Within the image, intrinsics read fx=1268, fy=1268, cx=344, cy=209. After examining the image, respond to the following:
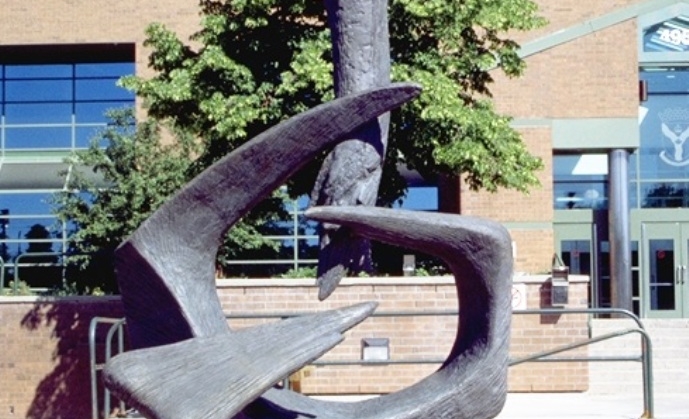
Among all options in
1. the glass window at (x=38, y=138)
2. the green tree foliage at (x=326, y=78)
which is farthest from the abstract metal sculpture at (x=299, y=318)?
the glass window at (x=38, y=138)

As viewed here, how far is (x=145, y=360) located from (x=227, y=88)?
9.80 meters

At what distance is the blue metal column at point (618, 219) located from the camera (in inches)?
942

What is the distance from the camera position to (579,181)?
25625 millimetres

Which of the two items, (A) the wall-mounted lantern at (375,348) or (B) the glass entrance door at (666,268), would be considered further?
(B) the glass entrance door at (666,268)

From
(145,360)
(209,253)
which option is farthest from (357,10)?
(145,360)

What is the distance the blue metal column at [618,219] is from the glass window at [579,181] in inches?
30.2

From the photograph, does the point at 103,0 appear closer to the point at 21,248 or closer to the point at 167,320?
the point at 21,248

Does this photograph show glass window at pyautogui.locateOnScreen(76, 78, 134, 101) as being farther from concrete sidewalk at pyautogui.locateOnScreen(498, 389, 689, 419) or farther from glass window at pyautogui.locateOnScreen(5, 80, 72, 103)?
concrete sidewalk at pyautogui.locateOnScreen(498, 389, 689, 419)

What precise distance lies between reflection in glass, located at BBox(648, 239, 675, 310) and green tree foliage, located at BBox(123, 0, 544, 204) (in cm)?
930

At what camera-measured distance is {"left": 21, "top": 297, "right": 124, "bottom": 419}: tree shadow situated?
16.8 metres

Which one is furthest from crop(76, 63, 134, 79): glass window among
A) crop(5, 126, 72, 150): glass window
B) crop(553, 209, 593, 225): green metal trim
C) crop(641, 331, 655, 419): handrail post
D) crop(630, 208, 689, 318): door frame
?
crop(641, 331, 655, 419): handrail post

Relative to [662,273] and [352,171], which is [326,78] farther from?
[662,273]

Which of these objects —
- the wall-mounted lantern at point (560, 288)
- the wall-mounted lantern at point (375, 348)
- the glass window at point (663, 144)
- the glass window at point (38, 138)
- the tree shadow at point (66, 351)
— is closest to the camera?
the wall-mounted lantern at point (375, 348)

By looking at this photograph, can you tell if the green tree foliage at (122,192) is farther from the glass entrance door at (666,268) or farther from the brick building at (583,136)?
the glass entrance door at (666,268)
